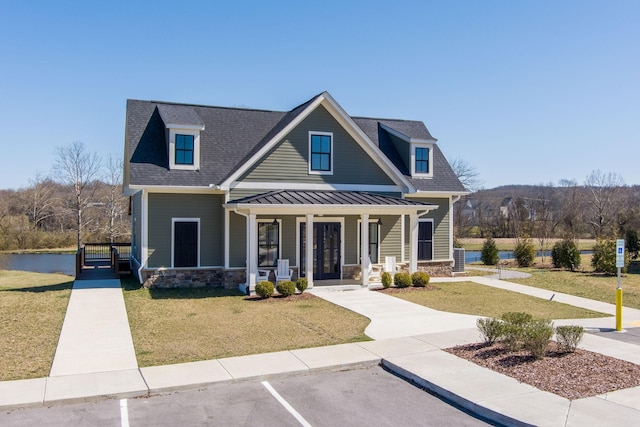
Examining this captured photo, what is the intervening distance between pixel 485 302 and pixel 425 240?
647 cm

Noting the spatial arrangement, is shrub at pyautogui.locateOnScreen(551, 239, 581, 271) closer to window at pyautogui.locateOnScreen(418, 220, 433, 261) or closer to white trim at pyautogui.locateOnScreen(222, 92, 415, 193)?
window at pyautogui.locateOnScreen(418, 220, 433, 261)

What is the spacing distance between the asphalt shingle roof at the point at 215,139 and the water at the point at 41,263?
1204 cm

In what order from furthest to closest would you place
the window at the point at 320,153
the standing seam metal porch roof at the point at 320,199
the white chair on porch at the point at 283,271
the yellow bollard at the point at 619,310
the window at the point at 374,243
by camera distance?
the window at the point at 374,243 → the window at the point at 320,153 → the white chair on porch at the point at 283,271 → the standing seam metal porch roof at the point at 320,199 → the yellow bollard at the point at 619,310

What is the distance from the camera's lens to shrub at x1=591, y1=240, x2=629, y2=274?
2178 cm

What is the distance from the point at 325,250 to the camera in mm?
18625

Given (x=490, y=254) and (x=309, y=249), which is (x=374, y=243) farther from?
(x=490, y=254)

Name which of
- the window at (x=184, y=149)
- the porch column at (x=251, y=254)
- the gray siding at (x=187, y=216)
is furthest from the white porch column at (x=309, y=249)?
the window at (x=184, y=149)

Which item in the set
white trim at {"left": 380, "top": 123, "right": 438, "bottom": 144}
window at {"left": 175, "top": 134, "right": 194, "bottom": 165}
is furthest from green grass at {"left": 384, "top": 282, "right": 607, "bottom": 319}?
window at {"left": 175, "top": 134, "right": 194, "bottom": 165}

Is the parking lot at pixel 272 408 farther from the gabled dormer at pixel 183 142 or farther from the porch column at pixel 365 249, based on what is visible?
the gabled dormer at pixel 183 142

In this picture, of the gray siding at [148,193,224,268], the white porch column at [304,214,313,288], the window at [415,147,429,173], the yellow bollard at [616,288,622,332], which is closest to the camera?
the yellow bollard at [616,288,622,332]

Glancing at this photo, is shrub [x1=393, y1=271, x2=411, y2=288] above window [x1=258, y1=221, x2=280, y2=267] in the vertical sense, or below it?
Result: below

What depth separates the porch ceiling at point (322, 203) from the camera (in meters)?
16.1

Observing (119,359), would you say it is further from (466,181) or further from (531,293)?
(466,181)

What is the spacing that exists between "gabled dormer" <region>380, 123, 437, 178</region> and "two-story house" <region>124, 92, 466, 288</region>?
6.02 ft
